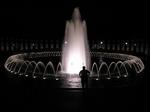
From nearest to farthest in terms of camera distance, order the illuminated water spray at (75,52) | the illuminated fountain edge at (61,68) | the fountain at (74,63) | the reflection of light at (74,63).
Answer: the illuminated fountain edge at (61,68)
the fountain at (74,63)
the reflection of light at (74,63)
the illuminated water spray at (75,52)

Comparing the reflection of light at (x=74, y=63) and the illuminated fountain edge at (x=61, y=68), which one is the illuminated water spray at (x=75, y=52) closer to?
the reflection of light at (x=74, y=63)

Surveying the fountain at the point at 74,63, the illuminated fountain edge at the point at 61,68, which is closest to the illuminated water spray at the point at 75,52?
the fountain at the point at 74,63

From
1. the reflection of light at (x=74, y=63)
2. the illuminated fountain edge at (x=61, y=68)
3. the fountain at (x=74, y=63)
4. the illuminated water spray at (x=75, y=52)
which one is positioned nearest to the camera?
the illuminated fountain edge at (x=61, y=68)

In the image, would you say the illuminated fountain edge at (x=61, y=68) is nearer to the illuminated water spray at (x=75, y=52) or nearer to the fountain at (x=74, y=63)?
the fountain at (x=74, y=63)

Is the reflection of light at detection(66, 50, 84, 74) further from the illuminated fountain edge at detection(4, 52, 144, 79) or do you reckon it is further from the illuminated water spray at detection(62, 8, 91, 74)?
the illuminated fountain edge at detection(4, 52, 144, 79)

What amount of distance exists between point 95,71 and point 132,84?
639 centimetres

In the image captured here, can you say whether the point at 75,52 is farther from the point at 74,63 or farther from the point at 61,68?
the point at 61,68

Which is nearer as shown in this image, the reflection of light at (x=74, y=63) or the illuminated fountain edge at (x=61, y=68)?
the illuminated fountain edge at (x=61, y=68)

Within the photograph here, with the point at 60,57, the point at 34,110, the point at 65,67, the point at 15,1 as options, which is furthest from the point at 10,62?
the point at 15,1

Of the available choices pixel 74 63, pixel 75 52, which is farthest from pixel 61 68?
pixel 75 52

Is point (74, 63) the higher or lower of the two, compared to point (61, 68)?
higher

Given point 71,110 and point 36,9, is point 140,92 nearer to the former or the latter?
point 71,110

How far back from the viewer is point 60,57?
109 feet

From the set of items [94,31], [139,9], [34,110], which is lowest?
[34,110]
